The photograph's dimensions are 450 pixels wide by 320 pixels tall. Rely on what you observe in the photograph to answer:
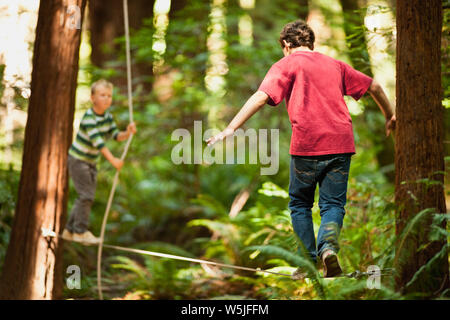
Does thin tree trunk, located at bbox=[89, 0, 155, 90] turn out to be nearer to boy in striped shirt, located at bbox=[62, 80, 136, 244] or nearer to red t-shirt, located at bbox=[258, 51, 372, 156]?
boy in striped shirt, located at bbox=[62, 80, 136, 244]

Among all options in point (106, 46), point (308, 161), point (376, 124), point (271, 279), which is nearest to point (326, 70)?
point (308, 161)

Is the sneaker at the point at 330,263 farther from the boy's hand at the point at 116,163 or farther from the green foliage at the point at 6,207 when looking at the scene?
the green foliage at the point at 6,207

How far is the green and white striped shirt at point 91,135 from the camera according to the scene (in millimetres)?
4961

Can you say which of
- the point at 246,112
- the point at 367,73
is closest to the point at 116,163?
the point at 246,112

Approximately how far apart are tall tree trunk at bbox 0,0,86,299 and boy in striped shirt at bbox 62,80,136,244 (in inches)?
11.4

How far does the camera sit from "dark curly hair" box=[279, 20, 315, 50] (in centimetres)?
330

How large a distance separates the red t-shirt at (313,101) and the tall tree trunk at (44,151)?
10.0ft

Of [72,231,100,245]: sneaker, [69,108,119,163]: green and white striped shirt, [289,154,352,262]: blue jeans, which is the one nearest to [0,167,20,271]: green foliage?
[72,231,100,245]: sneaker

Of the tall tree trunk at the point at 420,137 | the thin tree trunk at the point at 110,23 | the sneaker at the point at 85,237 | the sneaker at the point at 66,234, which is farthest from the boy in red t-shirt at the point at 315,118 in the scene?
the thin tree trunk at the point at 110,23

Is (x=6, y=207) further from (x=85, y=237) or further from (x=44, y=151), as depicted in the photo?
(x=85, y=237)
